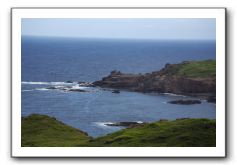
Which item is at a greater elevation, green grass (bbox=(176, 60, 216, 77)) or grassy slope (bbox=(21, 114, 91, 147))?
green grass (bbox=(176, 60, 216, 77))

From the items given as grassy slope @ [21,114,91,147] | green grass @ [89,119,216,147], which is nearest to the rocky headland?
green grass @ [89,119,216,147]

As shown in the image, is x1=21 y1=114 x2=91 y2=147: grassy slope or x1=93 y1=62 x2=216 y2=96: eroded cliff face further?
x1=93 y1=62 x2=216 y2=96: eroded cliff face

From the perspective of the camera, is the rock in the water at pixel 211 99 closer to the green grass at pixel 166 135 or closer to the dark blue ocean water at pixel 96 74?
the dark blue ocean water at pixel 96 74

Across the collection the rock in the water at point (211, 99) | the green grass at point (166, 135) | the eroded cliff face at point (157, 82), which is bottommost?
the green grass at point (166, 135)

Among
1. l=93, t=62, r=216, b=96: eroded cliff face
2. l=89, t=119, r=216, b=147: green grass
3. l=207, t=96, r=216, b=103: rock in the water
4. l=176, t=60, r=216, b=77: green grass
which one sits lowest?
l=89, t=119, r=216, b=147: green grass

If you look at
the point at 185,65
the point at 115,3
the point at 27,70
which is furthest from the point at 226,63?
the point at 27,70

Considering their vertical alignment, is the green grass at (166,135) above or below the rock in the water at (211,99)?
below

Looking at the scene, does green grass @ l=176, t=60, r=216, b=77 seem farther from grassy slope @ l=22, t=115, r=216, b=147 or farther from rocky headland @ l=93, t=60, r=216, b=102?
grassy slope @ l=22, t=115, r=216, b=147

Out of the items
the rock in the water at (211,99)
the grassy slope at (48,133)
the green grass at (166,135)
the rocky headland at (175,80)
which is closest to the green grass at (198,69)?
the rocky headland at (175,80)
